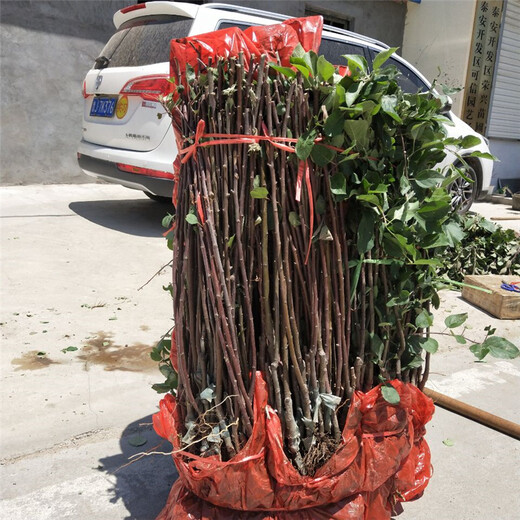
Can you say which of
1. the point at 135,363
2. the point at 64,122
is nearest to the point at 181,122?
the point at 135,363

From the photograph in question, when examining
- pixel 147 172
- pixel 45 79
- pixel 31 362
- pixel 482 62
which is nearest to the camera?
pixel 31 362

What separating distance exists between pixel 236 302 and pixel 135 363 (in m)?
1.76

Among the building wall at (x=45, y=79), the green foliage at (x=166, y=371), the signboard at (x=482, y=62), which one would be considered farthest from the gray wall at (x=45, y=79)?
the signboard at (x=482, y=62)

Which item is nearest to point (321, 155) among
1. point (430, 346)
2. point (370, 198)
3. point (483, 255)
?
point (370, 198)

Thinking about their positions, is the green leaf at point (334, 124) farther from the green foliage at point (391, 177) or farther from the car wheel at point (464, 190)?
the car wheel at point (464, 190)

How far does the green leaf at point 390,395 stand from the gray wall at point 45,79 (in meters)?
6.91

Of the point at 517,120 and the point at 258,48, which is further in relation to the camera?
the point at 517,120

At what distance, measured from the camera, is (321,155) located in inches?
67.5

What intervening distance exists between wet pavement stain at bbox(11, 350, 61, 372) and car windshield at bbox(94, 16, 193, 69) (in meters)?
3.08

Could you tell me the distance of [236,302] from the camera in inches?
70.1

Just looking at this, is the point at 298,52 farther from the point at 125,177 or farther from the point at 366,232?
the point at 125,177

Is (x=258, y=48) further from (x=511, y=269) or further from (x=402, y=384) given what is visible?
(x=511, y=269)

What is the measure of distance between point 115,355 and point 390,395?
203 cm

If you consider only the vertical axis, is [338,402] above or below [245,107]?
below
